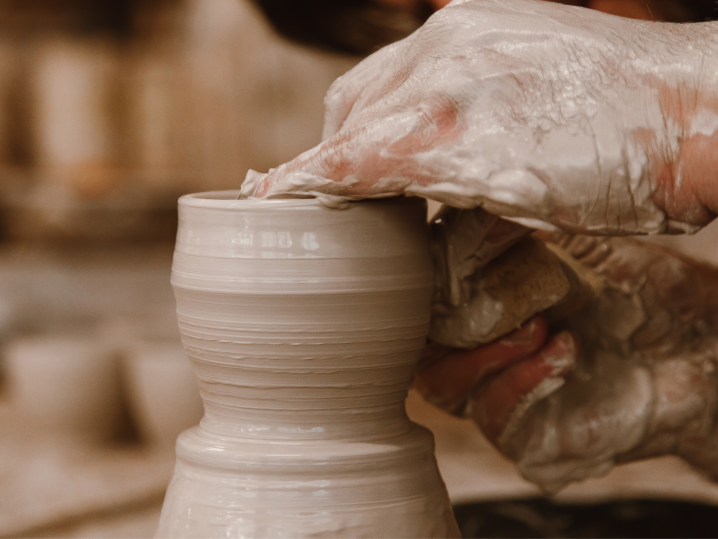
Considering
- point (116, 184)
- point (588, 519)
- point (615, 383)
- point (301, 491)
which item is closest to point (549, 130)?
point (301, 491)

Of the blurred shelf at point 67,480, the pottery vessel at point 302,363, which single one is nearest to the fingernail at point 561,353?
the pottery vessel at point 302,363

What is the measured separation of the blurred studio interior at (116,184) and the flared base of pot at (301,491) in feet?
4.57

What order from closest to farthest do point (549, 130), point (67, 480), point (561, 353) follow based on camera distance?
point (549, 130) → point (561, 353) → point (67, 480)

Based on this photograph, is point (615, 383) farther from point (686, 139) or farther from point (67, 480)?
point (67, 480)

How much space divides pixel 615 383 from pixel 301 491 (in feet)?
1.69

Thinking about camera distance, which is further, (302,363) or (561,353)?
(561,353)

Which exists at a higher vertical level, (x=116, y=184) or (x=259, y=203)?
(x=259, y=203)

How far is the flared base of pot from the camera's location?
70 centimetres

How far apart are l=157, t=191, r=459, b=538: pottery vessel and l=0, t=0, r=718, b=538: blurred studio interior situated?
1413 mm

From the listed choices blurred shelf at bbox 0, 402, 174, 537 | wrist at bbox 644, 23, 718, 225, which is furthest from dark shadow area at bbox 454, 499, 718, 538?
wrist at bbox 644, 23, 718, 225

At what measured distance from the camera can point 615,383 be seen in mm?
1025

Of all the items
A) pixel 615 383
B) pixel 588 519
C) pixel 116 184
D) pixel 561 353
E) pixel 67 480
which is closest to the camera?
pixel 561 353

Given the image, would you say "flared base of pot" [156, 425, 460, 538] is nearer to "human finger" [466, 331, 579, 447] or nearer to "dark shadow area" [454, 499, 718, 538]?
"human finger" [466, 331, 579, 447]

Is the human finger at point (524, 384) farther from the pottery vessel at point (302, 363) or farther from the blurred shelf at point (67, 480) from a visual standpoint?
the blurred shelf at point (67, 480)
